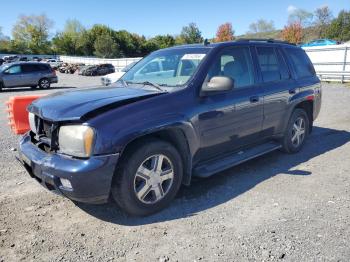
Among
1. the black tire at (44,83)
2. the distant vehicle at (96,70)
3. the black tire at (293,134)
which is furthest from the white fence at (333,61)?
the distant vehicle at (96,70)

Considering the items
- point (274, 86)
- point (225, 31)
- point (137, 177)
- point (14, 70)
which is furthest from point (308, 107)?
point (225, 31)

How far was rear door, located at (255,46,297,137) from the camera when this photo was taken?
5180mm

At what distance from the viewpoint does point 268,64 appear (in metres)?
5.38

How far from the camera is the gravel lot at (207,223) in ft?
10.6

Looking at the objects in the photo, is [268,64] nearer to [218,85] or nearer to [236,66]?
[236,66]

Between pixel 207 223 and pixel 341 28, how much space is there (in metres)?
72.8

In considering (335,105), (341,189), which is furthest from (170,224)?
(335,105)

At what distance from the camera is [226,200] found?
168 inches

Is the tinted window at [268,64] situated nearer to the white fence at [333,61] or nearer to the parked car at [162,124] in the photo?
the parked car at [162,124]

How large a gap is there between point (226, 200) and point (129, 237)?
1330 millimetres

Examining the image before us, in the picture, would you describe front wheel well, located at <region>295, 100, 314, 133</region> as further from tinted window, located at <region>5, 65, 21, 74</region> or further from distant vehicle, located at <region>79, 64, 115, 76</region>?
distant vehicle, located at <region>79, 64, 115, 76</region>

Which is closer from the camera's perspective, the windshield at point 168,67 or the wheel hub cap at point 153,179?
the wheel hub cap at point 153,179

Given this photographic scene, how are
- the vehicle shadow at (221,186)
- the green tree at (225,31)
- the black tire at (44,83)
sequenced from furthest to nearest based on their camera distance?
the green tree at (225,31)
the black tire at (44,83)
the vehicle shadow at (221,186)

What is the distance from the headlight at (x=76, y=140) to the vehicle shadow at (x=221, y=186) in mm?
904
